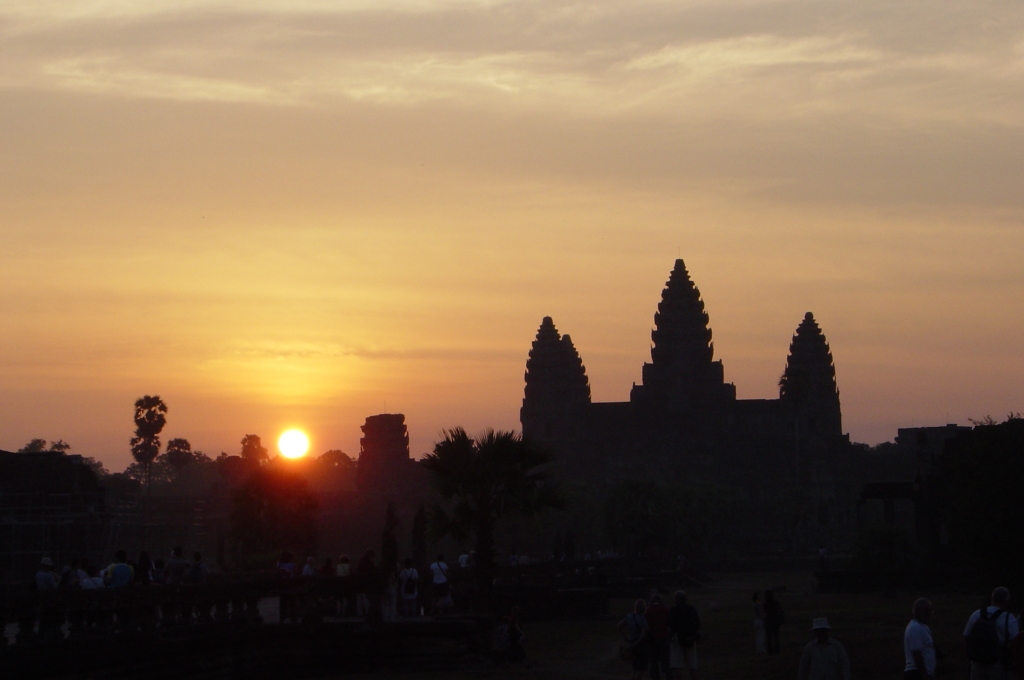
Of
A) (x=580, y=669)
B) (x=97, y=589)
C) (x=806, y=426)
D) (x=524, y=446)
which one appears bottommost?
(x=580, y=669)

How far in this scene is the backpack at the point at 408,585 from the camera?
30172 millimetres

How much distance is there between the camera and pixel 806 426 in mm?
180625

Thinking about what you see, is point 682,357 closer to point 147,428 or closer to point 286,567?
point 147,428

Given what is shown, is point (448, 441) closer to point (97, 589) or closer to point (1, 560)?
point (97, 589)

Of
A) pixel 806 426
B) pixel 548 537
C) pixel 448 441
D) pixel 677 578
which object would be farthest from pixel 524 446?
pixel 806 426

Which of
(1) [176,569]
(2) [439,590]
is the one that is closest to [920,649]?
(1) [176,569]

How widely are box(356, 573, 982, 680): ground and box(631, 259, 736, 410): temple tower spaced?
12999 centimetres

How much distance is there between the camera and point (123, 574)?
25406mm

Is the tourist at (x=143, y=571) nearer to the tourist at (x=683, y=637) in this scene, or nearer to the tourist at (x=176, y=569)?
the tourist at (x=176, y=569)

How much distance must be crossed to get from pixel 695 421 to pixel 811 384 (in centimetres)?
1581

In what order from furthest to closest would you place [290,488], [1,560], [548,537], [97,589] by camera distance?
[548,537] < [290,488] < [1,560] < [97,589]

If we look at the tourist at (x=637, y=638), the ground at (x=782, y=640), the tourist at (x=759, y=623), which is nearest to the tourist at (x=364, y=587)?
the ground at (x=782, y=640)

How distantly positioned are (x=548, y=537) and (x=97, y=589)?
10148cm

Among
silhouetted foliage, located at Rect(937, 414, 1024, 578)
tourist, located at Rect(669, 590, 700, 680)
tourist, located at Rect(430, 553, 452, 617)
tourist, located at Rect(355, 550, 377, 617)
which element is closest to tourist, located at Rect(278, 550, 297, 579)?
tourist, located at Rect(355, 550, 377, 617)
